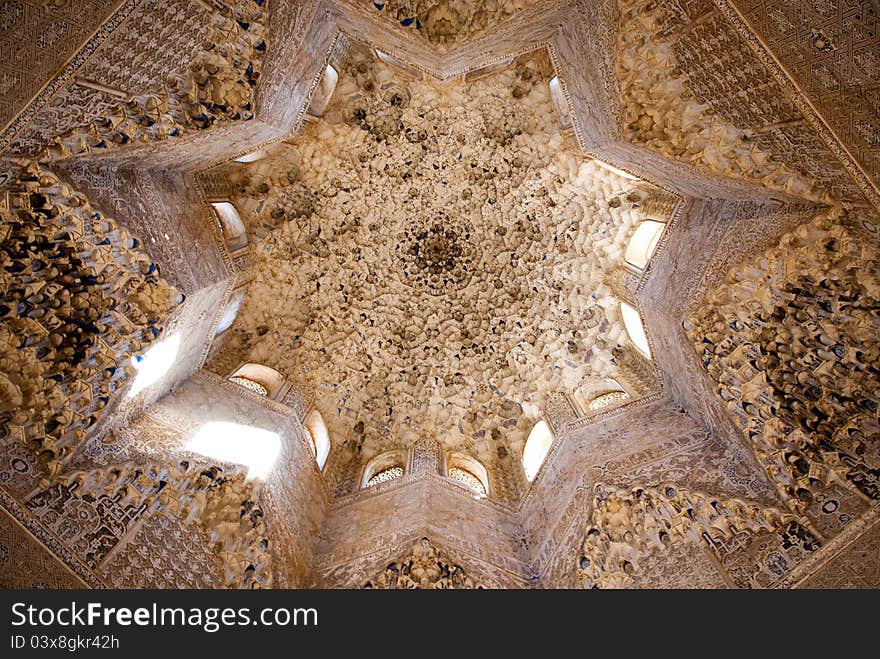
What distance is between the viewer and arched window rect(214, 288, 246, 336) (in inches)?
303

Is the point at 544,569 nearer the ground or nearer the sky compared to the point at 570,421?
nearer the ground

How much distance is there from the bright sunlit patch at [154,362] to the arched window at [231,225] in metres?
1.97

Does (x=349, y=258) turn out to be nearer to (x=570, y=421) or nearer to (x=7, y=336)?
(x=570, y=421)

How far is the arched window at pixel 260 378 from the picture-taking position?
26.1 feet

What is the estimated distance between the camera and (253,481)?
603cm

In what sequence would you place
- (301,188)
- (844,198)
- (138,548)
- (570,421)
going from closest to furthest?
(844,198), (138,548), (570,421), (301,188)

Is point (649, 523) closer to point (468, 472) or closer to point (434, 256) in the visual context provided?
point (468, 472)

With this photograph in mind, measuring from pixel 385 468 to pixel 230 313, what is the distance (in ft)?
11.6

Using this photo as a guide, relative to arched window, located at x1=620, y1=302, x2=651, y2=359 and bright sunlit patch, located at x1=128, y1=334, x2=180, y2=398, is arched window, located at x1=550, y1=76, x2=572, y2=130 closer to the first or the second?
A: arched window, located at x1=620, y1=302, x2=651, y2=359

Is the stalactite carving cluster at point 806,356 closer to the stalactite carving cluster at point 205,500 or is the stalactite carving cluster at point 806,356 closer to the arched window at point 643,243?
the arched window at point 643,243

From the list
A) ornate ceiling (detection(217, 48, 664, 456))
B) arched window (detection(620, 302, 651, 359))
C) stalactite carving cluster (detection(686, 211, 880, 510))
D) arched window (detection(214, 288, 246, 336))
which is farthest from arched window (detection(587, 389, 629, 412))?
arched window (detection(214, 288, 246, 336))

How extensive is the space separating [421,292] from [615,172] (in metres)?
3.95

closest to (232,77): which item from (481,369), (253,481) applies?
(253,481)

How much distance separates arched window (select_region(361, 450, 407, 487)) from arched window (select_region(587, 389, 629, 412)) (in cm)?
317
